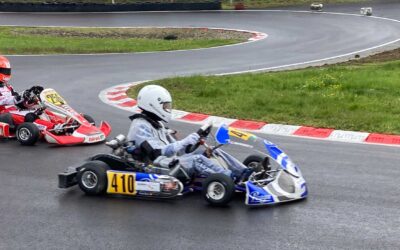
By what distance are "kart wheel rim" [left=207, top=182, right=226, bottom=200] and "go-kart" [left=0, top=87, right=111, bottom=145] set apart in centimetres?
340

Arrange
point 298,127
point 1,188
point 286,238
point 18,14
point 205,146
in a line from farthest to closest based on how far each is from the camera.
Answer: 1. point 18,14
2. point 298,127
3. point 1,188
4. point 205,146
5. point 286,238

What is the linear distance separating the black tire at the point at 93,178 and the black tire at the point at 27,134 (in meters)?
2.69

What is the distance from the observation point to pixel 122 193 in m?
7.09

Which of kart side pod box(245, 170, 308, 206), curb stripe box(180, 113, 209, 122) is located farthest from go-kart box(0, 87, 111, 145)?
kart side pod box(245, 170, 308, 206)

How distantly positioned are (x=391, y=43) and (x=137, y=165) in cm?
1922

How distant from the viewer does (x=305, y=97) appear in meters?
12.2

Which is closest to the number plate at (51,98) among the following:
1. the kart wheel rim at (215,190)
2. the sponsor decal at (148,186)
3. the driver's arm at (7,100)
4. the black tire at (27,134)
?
the black tire at (27,134)

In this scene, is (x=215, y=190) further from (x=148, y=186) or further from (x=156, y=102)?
(x=156, y=102)

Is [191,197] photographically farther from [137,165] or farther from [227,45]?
[227,45]

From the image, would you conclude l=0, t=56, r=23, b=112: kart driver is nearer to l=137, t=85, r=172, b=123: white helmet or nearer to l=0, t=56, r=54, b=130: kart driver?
l=0, t=56, r=54, b=130: kart driver

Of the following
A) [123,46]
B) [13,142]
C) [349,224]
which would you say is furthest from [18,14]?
[349,224]

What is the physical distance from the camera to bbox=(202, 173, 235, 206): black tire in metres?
6.58

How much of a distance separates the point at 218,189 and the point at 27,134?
4.10 meters

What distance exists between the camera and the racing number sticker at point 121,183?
6.97 m
